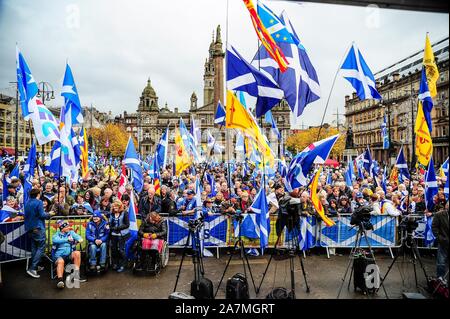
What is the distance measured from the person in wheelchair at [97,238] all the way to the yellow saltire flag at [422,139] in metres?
7.54

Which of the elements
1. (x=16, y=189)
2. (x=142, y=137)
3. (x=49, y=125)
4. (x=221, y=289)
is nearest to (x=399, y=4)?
(x=221, y=289)

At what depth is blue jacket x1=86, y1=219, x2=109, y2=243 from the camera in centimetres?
600

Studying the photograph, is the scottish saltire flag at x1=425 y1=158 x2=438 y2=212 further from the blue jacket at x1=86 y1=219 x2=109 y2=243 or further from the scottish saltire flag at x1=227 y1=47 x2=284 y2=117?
the blue jacket at x1=86 y1=219 x2=109 y2=243

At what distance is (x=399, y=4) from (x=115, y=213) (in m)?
6.66

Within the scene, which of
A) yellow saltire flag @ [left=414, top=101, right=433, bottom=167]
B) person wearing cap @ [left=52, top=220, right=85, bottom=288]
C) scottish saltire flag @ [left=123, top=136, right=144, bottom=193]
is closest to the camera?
person wearing cap @ [left=52, top=220, right=85, bottom=288]

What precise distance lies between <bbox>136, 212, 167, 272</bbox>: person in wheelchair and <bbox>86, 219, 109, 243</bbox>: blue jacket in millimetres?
764

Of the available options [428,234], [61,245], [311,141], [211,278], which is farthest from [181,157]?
[311,141]

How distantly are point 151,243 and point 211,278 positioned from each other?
150cm

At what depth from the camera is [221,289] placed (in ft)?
17.5

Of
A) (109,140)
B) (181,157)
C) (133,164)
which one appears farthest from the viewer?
(109,140)

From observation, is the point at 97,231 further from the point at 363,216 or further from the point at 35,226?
the point at 363,216

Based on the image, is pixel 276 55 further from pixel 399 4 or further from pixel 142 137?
pixel 142 137

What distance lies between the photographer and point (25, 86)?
6.62m

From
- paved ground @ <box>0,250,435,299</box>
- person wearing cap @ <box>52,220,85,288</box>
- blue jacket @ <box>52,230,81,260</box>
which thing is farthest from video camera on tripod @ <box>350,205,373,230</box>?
blue jacket @ <box>52,230,81,260</box>
